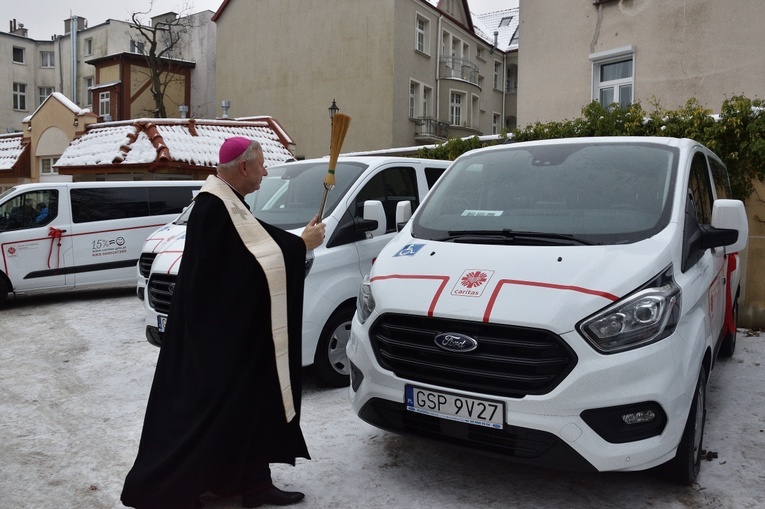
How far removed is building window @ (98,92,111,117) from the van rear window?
2466 centimetres

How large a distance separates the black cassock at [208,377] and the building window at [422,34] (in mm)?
29027

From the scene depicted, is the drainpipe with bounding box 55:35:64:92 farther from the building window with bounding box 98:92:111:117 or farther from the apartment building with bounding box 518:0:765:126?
the apartment building with bounding box 518:0:765:126

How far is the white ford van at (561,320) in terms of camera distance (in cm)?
332

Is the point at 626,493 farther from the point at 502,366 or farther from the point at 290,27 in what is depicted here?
the point at 290,27

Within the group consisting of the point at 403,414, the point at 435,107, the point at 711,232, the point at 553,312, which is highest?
the point at 435,107

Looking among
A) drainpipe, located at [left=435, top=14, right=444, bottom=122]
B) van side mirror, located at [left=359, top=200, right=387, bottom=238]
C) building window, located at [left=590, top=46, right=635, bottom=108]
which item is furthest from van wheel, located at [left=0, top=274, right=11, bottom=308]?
drainpipe, located at [left=435, top=14, right=444, bottom=122]

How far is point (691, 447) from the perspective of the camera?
12.2ft

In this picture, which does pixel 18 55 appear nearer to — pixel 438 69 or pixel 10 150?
pixel 10 150

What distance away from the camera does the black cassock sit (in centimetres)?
339

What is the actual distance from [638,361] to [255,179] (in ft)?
6.88

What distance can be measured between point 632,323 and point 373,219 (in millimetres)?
2603

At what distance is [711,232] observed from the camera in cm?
424

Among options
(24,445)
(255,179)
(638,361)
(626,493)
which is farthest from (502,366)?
(24,445)

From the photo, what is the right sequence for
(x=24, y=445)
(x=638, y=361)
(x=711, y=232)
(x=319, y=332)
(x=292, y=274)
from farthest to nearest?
(x=319, y=332) < (x=24, y=445) < (x=711, y=232) < (x=292, y=274) < (x=638, y=361)
